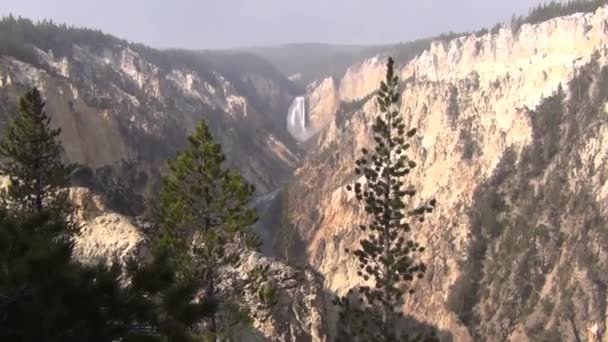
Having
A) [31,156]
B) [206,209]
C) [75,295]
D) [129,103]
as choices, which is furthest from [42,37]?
[75,295]

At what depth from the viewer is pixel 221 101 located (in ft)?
573

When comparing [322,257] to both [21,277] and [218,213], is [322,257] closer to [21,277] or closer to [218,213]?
[218,213]

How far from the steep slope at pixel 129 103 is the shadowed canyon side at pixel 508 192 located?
26.8 meters

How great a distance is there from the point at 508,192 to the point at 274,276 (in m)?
57.4

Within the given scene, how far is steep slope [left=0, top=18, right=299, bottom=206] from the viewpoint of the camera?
77250mm

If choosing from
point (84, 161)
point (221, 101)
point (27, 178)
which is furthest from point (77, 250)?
point (221, 101)

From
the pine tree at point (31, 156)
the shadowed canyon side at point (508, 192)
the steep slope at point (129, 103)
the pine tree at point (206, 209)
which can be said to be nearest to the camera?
the pine tree at point (206, 209)

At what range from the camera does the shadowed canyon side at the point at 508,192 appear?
211ft

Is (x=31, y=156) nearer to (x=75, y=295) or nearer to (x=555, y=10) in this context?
(x=75, y=295)

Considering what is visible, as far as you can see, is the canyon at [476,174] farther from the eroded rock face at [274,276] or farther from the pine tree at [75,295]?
the pine tree at [75,295]

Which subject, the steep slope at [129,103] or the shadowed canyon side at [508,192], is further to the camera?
the steep slope at [129,103]

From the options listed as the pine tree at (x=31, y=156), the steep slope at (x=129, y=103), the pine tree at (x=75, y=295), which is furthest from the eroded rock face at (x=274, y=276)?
the steep slope at (x=129, y=103)

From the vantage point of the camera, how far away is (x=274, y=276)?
2645 centimetres

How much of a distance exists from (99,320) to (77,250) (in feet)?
59.9
